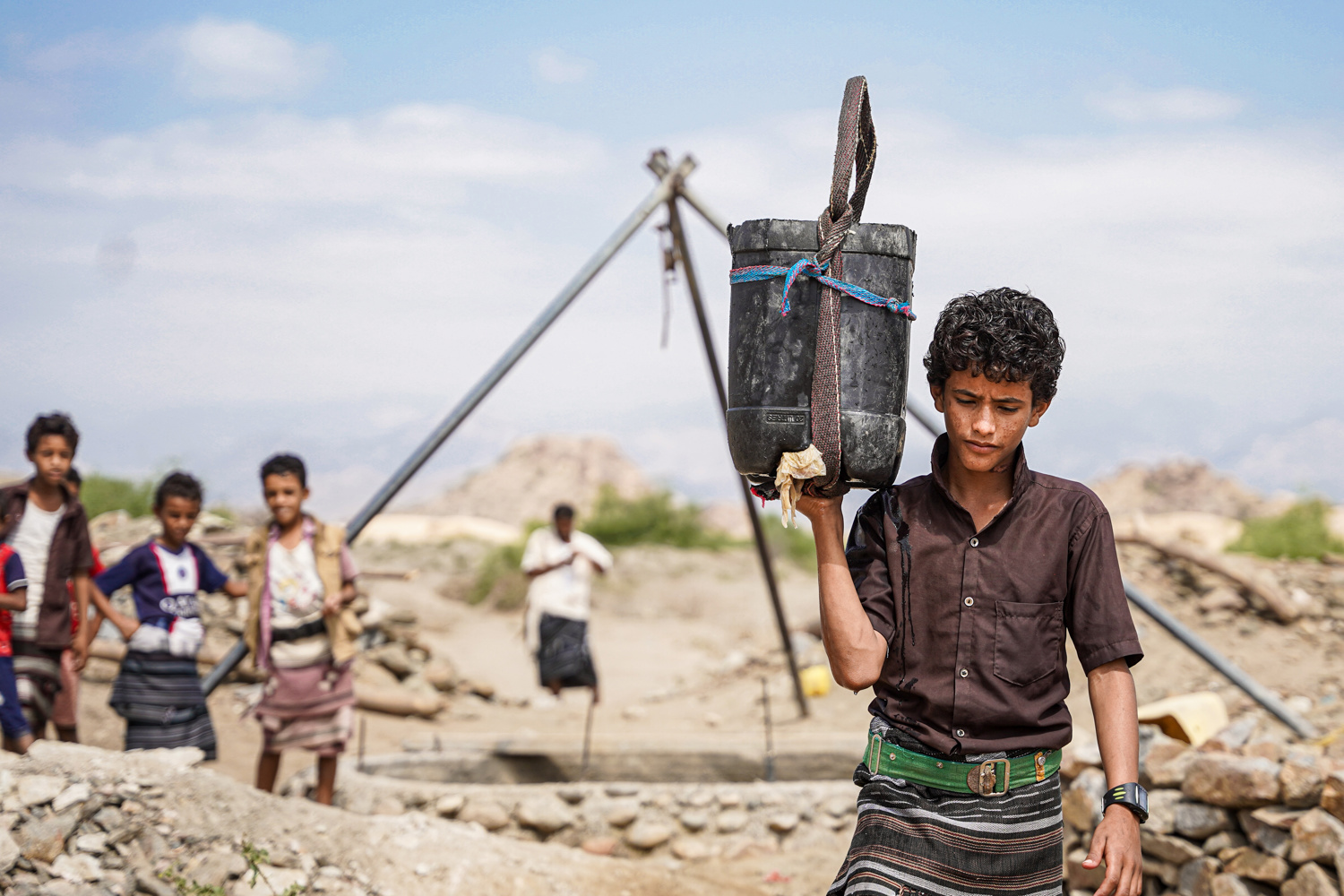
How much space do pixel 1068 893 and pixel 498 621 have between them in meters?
13.3

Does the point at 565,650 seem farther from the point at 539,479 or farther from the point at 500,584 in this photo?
the point at 539,479

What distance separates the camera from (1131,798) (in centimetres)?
192

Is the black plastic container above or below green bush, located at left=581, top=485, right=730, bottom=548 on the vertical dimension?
above

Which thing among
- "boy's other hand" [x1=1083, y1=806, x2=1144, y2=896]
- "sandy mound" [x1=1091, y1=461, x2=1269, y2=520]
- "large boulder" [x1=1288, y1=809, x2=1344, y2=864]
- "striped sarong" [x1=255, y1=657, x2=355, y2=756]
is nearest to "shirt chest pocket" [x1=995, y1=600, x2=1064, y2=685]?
"boy's other hand" [x1=1083, y1=806, x2=1144, y2=896]

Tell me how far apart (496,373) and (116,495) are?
13.1 meters

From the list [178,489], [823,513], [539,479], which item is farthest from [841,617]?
[539,479]

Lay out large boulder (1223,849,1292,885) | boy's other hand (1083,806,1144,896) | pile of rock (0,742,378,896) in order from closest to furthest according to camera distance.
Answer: boy's other hand (1083,806,1144,896) < pile of rock (0,742,378,896) < large boulder (1223,849,1292,885)

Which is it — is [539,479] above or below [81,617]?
below

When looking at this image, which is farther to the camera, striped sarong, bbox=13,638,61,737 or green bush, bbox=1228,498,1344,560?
green bush, bbox=1228,498,1344,560

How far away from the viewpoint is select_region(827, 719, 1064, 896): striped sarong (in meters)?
2.00

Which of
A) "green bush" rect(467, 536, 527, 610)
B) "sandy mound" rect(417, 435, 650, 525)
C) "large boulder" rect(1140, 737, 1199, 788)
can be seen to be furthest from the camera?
"sandy mound" rect(417, 435, 650, 525)

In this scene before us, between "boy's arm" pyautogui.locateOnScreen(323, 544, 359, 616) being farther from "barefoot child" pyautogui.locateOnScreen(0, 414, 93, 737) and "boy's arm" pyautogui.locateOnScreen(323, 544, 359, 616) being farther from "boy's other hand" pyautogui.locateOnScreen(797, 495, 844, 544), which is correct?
"boy's other hand" pyautogui.locateOnScreen(797, 495, 844, 544)

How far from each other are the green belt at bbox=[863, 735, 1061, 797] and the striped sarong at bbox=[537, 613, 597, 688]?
593 centimetres

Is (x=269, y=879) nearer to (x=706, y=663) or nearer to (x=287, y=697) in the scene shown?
(x=287, y=697)
